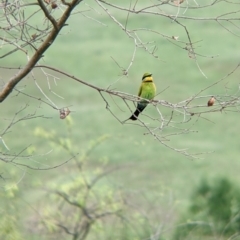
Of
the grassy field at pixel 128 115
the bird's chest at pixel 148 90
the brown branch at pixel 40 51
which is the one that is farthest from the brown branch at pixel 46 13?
the grassy field at pixel 128 115

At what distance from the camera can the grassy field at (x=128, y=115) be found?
17297mm

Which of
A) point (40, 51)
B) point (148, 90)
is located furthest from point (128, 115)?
point (40, 51)

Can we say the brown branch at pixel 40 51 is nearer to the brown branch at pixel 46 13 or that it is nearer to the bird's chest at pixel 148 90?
the brown branch at pixel 46 13

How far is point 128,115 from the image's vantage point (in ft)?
67.5

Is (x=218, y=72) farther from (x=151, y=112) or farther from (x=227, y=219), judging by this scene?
(x=227, y=219)

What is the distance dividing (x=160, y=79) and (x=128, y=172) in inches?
233

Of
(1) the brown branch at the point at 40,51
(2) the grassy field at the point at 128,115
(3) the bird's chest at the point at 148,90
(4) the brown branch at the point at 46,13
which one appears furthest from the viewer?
(2) the grassy field at the point at 128,115

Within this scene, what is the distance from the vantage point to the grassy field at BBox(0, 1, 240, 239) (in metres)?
17.3

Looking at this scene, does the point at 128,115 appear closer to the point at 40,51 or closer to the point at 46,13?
the point at 40,51

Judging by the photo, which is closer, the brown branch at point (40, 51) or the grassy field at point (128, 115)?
the brown branch at point (40, 51)

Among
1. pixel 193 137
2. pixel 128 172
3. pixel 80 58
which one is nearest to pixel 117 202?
pixel 128 172

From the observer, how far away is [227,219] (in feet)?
36.2

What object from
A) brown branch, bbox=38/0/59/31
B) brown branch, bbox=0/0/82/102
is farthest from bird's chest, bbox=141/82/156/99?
brown branch, bbox=38/0/59/31

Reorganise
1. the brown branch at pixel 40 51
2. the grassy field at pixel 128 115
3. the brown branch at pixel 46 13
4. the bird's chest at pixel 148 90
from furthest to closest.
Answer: the grassy field at pixel 128 115 → the bird's chest at pixel 148 90 → the brown branch at pixel 40 51 → the brown branch at pixel 46 13
